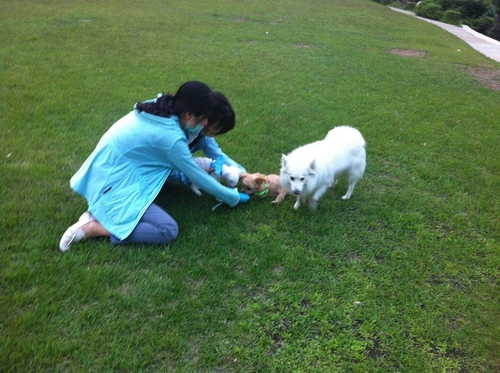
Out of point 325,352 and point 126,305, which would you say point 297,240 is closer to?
point 325,352

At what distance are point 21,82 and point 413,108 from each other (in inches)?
→ 247

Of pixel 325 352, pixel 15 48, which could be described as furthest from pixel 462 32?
pixel 325 352

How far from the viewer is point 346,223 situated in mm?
3805

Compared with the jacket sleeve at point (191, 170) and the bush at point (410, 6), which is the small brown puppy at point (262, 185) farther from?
the bush at point (410, 6)

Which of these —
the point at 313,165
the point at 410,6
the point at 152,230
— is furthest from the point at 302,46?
the point at 410,6

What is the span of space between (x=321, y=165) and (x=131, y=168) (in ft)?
5.42

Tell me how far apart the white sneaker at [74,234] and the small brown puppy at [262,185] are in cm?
146

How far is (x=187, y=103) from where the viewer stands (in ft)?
10.2

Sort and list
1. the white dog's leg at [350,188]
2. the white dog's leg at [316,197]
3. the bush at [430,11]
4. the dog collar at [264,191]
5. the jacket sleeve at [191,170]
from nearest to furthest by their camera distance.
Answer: the jacket sleeve at [191,170], the white dog's leg at [316,197], the dog collar at [264,191], the white dog's leg at [350,188], the bush at [430,11]

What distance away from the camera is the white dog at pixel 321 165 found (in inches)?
140

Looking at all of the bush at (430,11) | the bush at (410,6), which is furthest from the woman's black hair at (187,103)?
the bush at (410,6)

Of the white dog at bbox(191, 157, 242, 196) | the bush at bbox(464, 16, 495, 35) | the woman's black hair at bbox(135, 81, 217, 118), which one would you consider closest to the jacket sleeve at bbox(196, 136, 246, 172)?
the white dog at bbox(191, 157, 242, 196)

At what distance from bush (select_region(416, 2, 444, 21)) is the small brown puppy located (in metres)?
21.6

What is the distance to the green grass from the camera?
2443 mm
